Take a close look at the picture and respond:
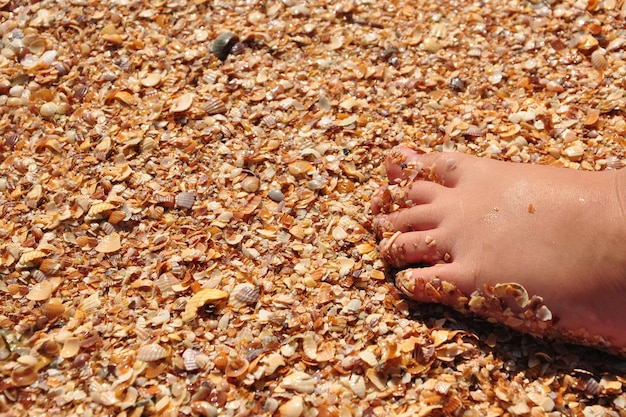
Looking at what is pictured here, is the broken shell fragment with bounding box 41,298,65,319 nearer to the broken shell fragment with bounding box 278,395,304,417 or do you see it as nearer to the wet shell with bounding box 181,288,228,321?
the wet shell with bounding box 181,288,228,321

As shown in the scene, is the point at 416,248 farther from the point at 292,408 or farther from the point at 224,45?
the point at 224,45

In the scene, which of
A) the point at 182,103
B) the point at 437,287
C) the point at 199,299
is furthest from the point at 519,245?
the point at 182,103

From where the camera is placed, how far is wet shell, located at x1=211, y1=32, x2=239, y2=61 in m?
1.77

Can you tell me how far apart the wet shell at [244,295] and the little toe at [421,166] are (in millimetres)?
411

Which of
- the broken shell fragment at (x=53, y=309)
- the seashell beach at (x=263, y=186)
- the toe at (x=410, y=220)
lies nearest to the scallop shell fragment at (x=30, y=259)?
the seashell beach at (x=263, y=186)

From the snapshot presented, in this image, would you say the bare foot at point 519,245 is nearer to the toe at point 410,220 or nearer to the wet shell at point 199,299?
the toe at point 410,220

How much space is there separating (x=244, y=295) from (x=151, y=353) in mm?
209

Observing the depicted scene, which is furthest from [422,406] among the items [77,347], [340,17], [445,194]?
[340,17]

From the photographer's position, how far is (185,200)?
1519mm

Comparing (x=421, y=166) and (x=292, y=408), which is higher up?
(x=421, y=166)

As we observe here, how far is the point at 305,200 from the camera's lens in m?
1.53

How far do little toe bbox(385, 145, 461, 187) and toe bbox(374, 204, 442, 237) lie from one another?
83mm

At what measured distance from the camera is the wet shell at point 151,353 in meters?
1.29

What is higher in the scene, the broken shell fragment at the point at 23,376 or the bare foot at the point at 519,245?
the bare foot at the point at 519,245
